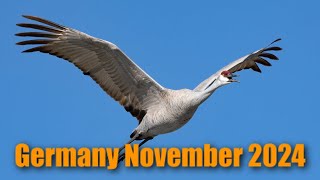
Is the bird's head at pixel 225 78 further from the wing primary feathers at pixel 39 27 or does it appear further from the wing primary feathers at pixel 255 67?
the wing primary feathers at pixel 255 67

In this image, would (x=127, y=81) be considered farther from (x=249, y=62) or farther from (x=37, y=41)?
(x=249, y=62)

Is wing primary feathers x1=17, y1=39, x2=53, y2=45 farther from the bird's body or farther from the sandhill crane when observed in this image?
the bird's body

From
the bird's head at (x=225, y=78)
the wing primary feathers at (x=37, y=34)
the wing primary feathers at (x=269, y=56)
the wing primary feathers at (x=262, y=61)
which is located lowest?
the bird's head at (x=225, y=78)

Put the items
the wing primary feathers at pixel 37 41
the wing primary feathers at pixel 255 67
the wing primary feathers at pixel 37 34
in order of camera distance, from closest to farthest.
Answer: the wing primary feathers at pixel 37 34 → the wing primary feathers at pixel 37 41 → the wing primary feathers at pixel 255 67

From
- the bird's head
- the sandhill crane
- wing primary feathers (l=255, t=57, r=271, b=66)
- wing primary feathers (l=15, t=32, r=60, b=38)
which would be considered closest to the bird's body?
the sandhill crane

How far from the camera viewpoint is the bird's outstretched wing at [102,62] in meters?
14.5

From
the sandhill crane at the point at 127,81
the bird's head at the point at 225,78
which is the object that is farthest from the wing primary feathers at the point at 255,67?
the bird's head at the point at 225,78

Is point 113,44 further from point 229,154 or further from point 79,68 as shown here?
point 229,154

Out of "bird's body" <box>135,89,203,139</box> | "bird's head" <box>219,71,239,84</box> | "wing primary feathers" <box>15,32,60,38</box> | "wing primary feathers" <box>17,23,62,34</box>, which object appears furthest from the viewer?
"wing primary feathers" <box>15,32,60,38</box>

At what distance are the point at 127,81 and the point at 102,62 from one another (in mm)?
680

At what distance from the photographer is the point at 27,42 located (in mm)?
14609

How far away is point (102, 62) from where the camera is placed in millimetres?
14805

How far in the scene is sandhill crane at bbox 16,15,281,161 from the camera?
14.2 meters

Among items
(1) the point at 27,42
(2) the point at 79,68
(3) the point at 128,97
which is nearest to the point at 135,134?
(3) the point at 128,97
